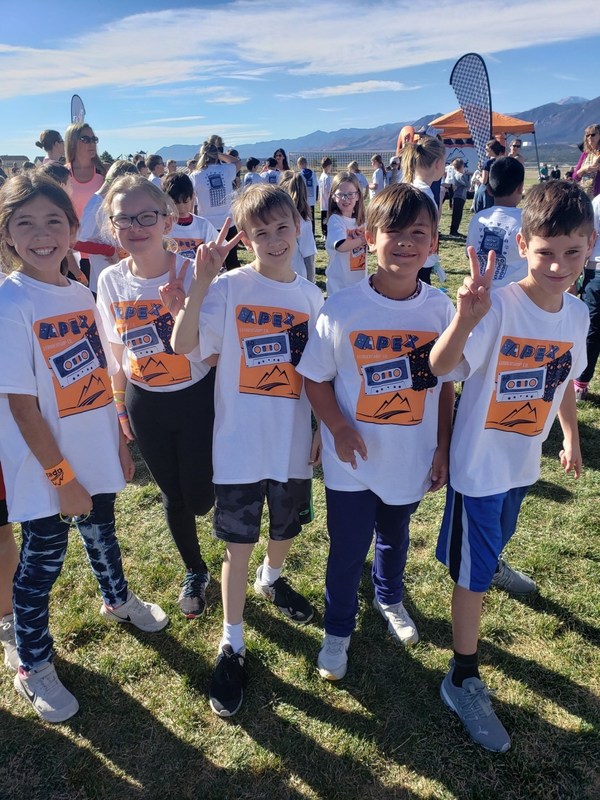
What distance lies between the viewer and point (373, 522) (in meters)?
2.07

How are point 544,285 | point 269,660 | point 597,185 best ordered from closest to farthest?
point 544,285
point 269,660
point 597,185

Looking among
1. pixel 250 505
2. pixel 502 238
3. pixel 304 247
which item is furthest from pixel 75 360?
pixel 304 247

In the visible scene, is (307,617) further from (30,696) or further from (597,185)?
(597,185)

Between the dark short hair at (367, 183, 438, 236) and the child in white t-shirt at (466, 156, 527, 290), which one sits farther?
the child in white t-shirt at (466, 156, 527, 290)

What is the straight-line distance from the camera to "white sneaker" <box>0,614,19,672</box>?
2316 mm

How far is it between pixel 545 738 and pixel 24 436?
2167mm

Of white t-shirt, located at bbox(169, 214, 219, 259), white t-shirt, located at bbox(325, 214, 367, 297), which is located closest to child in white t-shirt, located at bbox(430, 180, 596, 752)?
white t-shirt, located at bbox(169, 214, 219, 259)

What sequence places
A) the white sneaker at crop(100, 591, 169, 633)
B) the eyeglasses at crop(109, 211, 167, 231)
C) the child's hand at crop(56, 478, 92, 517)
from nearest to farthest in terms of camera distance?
the child's hand at crop(56, 478, 92, 517), the eyeglasses at crop(109, 211, 167, 231), the white sneaker at crop(100, 591, 169, 633)

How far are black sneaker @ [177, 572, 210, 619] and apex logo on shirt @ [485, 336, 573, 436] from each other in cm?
161

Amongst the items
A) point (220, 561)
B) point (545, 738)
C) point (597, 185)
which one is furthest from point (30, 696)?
point (597, 185)

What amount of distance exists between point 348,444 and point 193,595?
1.29m

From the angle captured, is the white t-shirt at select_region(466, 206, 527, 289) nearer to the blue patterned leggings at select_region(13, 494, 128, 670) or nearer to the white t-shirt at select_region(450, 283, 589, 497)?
the white t-shirt at select_region(450, 283, 589, 497)

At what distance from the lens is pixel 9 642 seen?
2365mm

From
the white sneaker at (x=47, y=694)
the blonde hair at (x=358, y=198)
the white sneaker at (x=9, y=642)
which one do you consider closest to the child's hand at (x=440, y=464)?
the white sneaker at (x=47, y=694)
